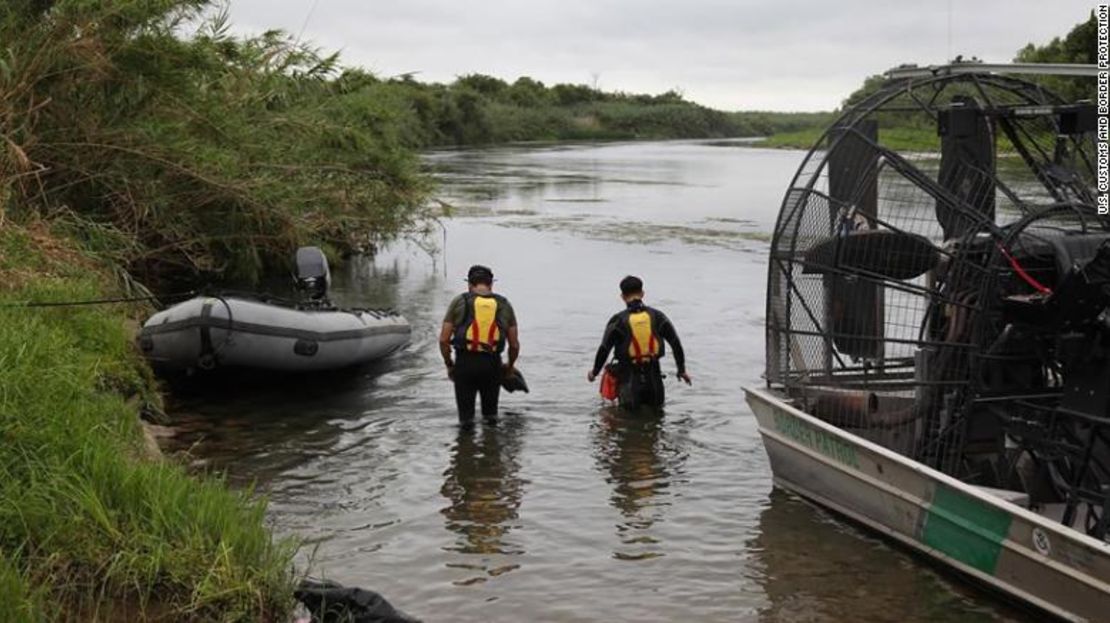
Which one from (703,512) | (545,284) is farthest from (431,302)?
(703,512)

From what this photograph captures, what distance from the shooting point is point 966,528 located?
22.1 ft

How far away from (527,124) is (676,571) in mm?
88790

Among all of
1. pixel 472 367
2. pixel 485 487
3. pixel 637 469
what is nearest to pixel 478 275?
pixel 472 367

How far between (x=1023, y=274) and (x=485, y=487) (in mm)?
4221

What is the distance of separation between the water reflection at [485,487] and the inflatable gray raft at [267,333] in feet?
6.75

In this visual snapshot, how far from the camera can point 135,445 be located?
759 centimetres

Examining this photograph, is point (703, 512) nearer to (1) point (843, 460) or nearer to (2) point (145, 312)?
(1) point (843, 460)

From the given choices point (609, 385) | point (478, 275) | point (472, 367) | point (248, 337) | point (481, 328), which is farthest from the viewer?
point (248, 337)

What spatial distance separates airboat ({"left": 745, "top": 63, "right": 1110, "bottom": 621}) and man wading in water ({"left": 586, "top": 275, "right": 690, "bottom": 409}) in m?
1.87

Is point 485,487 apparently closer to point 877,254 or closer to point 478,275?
point 478,275

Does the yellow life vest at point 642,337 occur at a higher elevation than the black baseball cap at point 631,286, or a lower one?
lower

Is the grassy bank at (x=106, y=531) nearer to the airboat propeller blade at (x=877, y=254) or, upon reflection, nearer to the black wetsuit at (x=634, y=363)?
the airboat propeller blade at (x=877, y=254)

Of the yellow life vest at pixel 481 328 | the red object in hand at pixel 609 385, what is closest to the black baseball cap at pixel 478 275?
the yellow life vest at pixel 481 328

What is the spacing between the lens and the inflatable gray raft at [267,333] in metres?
11.4
